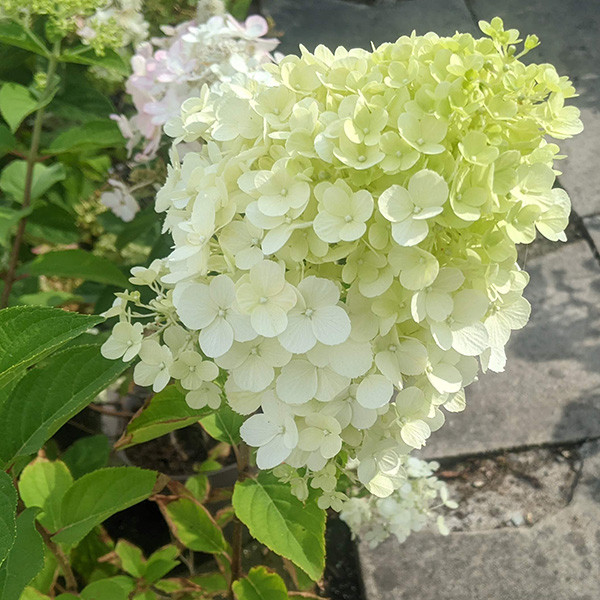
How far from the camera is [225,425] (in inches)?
39.1

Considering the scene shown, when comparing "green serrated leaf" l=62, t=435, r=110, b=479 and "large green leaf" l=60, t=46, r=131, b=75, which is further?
"green serrated leaf" l=62, t=435, r=110, b=479

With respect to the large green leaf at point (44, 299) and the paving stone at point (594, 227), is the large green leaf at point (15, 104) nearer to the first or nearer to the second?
the large green leaf at point (44, 299)

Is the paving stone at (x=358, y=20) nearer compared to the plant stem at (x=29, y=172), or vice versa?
the plant stem at (x=29, y=172)

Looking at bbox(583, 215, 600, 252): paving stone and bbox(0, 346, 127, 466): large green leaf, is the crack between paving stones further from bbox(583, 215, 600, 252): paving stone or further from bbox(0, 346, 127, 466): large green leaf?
bbox(0, 346, 127, 466): large green leaf

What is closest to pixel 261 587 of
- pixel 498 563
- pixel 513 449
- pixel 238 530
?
pixel 238 530

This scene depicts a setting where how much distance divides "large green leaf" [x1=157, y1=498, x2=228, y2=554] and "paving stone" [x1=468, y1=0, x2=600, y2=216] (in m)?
1.71

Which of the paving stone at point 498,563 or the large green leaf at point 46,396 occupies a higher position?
the large green leaf at point 46,396

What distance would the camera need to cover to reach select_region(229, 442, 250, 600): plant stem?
3.12 ft

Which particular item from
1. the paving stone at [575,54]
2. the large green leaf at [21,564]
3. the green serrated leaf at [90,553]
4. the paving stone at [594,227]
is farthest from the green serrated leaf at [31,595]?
the paving stone at [575,54]

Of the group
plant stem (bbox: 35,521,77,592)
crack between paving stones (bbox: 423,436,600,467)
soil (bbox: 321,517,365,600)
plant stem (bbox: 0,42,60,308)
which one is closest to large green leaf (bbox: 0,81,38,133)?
Answer: plant stem (bbox: 0,42,60,308)

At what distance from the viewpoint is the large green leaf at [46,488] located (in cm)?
97

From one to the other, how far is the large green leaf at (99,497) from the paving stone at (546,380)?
3.29 ft

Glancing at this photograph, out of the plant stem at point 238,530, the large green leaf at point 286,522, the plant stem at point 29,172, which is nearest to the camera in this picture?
the large green leaf at point 286,522

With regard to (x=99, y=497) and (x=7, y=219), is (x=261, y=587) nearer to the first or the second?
(x=99, y=497)
